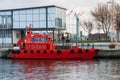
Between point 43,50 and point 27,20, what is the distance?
23.6 metres

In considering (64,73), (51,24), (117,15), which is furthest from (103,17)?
(64,73)

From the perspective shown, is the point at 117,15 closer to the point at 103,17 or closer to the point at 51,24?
the point at 103,17

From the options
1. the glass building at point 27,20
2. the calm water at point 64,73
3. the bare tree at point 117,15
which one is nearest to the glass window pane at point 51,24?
the glass building at point 27,20

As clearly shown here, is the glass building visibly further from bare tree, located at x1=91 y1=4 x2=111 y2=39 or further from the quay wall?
the quay wall

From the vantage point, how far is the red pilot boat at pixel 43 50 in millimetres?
97250

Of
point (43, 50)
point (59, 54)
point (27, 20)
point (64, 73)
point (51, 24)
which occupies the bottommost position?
point (64, 73)

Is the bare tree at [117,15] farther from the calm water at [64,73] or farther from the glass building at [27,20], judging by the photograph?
the calm water at [64,73]

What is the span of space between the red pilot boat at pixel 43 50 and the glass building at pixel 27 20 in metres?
17.2

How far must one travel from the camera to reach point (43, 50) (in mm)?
98688

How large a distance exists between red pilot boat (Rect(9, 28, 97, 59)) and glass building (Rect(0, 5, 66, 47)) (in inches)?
678

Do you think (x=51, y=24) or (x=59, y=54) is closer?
(x=59, y=54)

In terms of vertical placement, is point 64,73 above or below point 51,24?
below

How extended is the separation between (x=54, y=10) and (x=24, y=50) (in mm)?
20666

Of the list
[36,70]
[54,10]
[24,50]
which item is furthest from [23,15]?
[36,70]
